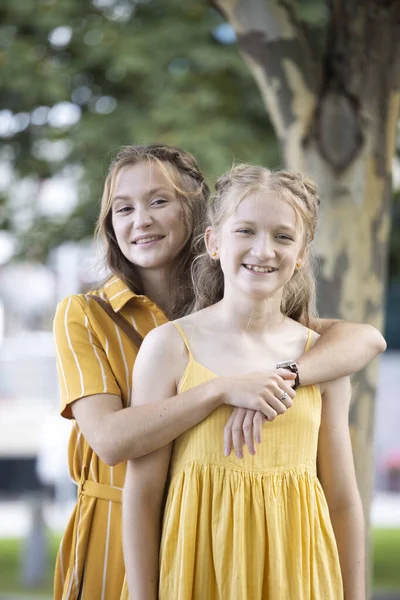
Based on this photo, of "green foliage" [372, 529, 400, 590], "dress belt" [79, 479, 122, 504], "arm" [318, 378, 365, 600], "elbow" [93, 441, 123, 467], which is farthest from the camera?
"green foliage" [372, 529, 400, 590]

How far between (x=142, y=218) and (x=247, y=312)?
422 mm

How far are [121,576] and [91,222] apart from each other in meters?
5.59

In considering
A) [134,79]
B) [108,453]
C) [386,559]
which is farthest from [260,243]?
[386,559]

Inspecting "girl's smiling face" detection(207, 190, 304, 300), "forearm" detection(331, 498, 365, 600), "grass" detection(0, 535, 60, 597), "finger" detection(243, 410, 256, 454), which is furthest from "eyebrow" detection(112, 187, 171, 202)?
"grass" detection(0, 535, 60, 597)

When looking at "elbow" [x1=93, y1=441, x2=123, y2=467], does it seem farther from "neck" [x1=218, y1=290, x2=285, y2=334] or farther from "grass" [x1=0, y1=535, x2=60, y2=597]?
"grass" [x1=0, y1=535, x2=60, y2=597]

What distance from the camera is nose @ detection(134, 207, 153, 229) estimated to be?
258 centimetres

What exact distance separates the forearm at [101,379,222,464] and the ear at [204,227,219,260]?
36cm

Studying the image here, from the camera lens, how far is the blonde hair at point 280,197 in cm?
235

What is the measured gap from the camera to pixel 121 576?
2547 millimetres

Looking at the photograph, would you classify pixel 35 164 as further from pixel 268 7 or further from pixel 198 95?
pixel 268 7

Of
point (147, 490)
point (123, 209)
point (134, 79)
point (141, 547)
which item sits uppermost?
point (134, 79)

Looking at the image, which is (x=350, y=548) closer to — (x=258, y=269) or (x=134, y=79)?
(x=258, y=269)

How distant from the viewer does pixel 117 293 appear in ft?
8.59

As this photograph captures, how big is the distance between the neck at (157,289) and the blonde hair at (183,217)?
0.01 meters
